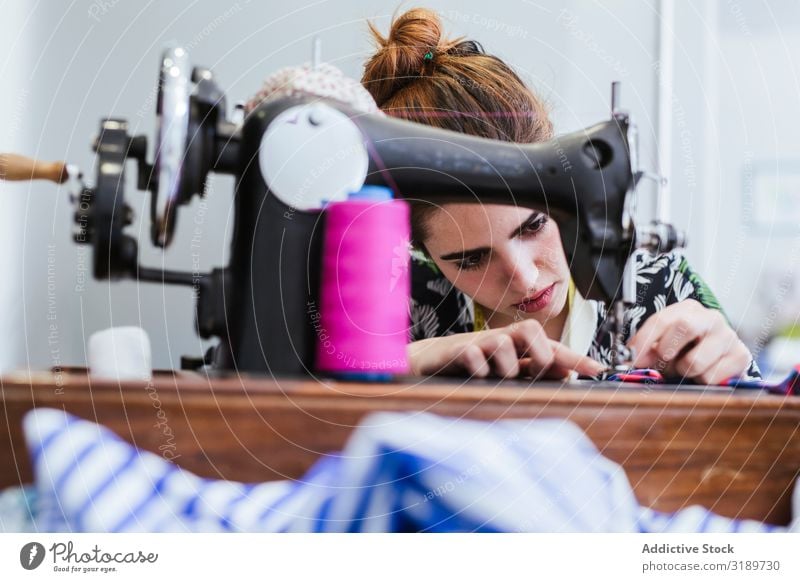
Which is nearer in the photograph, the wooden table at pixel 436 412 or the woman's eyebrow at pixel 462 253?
the wooden table at pixel 436 412

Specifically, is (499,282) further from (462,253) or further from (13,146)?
(13,146)

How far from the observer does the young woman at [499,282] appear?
44 cm

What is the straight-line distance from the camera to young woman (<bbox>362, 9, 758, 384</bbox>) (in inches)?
17.3

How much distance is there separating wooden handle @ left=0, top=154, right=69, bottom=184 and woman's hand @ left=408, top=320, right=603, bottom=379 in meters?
0.23

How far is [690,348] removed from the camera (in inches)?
18.6

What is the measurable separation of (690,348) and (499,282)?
135 mm

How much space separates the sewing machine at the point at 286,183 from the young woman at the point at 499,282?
0.05 m

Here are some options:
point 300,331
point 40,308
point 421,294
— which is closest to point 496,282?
point 421,294
